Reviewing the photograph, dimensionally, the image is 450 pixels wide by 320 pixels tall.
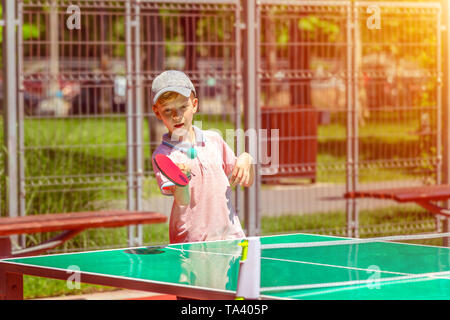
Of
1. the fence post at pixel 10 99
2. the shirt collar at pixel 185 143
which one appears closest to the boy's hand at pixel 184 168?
the shirt collar at pixel 185 143

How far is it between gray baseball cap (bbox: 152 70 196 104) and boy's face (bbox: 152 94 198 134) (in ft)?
0.15

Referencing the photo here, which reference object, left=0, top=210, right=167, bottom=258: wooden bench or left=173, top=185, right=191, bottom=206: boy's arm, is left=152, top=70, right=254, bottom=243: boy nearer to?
left=173, top=185, right=191, bottom=206: boy's arm

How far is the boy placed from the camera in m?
4.15

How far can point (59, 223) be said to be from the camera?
657cm

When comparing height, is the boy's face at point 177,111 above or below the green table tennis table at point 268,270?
above

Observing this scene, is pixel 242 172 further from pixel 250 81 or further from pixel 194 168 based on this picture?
pixel 250 81

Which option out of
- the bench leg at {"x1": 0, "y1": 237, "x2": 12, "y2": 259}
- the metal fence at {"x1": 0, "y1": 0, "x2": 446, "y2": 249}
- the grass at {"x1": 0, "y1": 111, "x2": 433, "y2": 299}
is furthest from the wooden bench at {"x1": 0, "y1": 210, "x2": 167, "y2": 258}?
the metal fence at {"x1": 0, "y1": 0, "x2": 446, "y2": 249}

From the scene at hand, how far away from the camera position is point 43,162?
8.21m

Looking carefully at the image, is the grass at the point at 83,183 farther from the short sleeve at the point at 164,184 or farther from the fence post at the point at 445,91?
the short sleeve at the point at 164,184

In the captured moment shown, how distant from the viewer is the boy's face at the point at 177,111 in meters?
4.16

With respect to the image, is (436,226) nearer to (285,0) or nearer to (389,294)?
(285,0)

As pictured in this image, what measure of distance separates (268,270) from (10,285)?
114 cm
